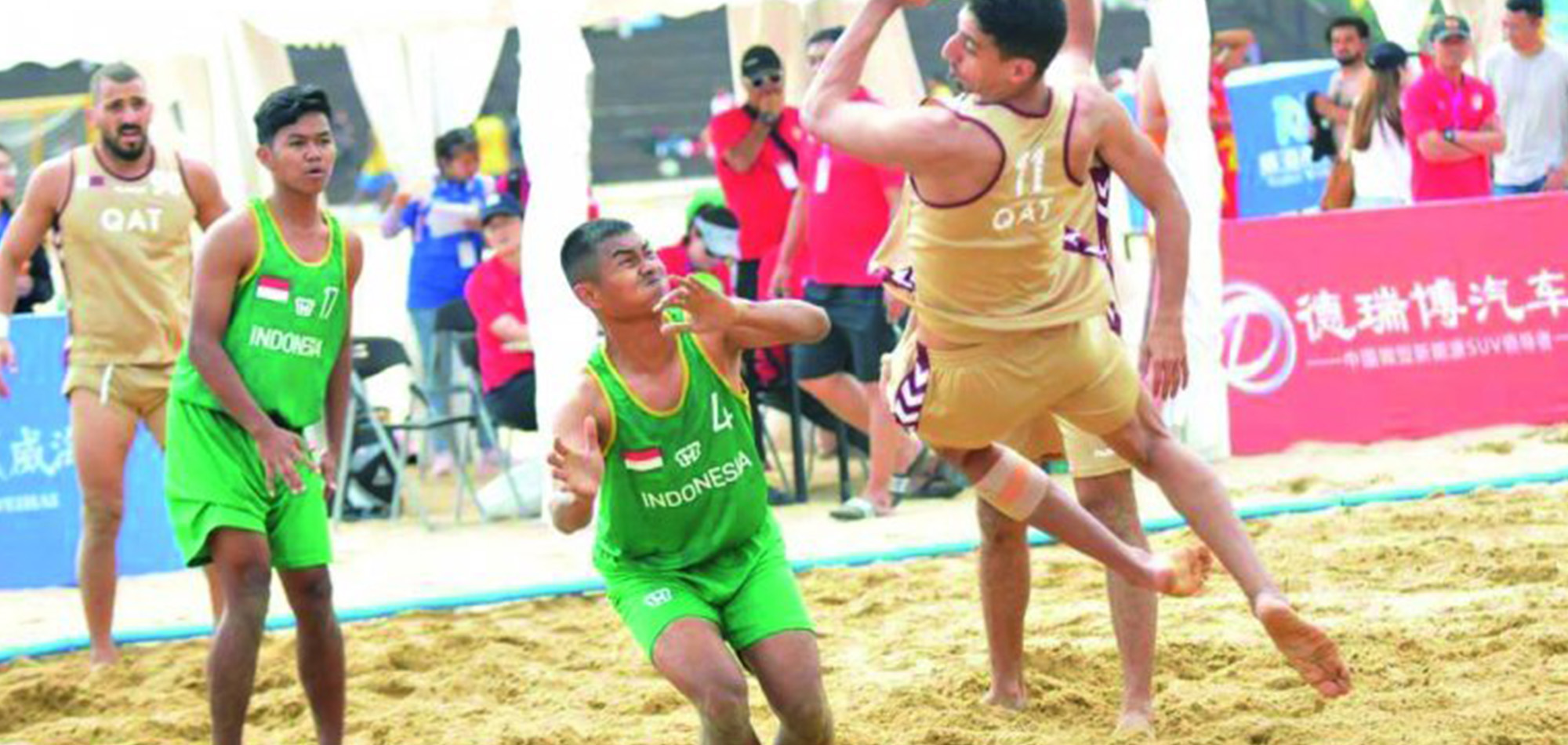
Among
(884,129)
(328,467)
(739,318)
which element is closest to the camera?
(884,129)

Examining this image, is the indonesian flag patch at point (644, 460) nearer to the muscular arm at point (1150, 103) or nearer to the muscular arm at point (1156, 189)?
the muscular arm at point (1156, 189)

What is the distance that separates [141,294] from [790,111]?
15.8ft

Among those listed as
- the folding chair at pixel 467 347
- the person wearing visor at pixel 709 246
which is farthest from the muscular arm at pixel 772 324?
the folding chair at pixel 467 347

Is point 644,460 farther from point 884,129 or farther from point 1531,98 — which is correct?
point 1531,98

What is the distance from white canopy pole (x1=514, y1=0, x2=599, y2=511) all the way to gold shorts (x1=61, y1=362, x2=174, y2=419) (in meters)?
2.53

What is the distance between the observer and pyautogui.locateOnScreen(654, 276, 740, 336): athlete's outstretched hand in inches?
213

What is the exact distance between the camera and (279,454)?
19.9 feet

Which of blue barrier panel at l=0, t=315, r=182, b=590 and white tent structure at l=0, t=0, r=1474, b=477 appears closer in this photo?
blue barrier panel at l=0, t=315, r=182, b=590

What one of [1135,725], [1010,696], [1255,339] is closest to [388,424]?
[1255,339]

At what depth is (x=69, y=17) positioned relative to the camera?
13.5 m

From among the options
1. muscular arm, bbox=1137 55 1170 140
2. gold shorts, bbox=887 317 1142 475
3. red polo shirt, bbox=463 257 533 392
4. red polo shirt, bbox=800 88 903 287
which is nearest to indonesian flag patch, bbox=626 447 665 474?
gold shorts, bbox=887 317 1142 475

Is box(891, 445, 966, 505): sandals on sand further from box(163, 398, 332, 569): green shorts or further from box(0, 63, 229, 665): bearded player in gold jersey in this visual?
box(163, 398, 332, 569): green shorts

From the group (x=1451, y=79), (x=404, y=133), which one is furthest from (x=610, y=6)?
(x=1451, y=79)

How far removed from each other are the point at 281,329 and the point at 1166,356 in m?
2.30
